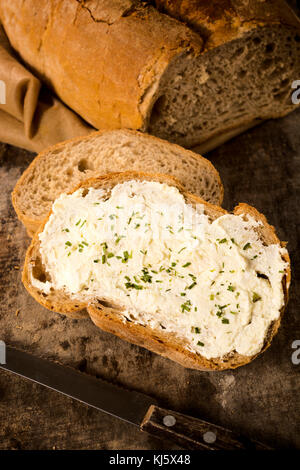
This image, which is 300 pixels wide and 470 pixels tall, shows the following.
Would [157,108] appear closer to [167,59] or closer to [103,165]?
[167,59]

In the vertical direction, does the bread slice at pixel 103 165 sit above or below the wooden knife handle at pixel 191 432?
above

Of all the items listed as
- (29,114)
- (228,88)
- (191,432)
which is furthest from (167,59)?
(191,432)

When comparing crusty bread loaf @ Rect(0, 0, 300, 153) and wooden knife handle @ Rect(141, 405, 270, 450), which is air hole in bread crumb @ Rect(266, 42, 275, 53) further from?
wooden knife handle @ Rect(141, 405, 270, 450)

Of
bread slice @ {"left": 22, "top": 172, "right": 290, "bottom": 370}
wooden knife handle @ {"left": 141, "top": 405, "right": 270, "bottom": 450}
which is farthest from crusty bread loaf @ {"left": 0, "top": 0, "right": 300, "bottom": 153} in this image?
wooden knife handle @ {"left": 141, "top": 405, "right": 270, "bottom": 450}

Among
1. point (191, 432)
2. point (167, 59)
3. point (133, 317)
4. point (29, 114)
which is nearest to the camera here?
point (191, 432)

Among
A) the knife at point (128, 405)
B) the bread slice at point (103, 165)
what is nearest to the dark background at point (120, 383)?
the knife at point (128, 405)

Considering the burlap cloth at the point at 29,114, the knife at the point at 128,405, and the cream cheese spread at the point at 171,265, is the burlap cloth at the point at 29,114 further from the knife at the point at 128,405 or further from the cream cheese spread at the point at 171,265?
the knife at the point at 128,405
